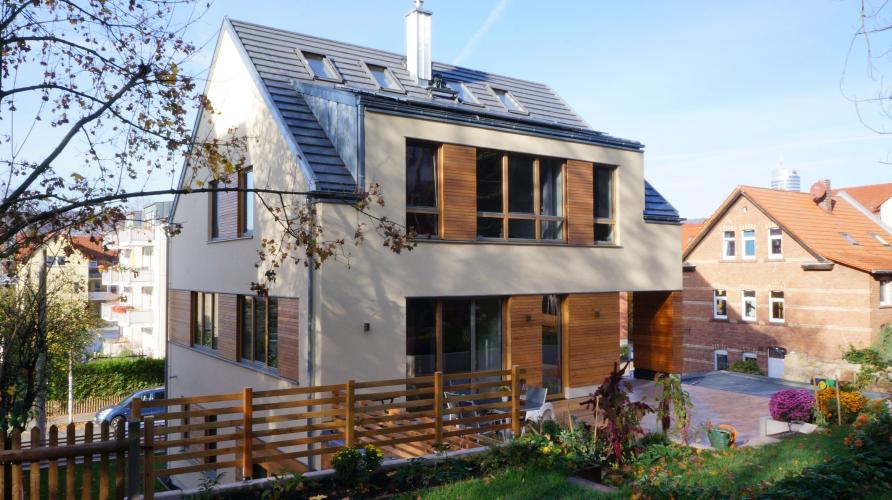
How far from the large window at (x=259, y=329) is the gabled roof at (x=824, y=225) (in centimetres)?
2448

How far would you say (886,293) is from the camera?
1084 inches

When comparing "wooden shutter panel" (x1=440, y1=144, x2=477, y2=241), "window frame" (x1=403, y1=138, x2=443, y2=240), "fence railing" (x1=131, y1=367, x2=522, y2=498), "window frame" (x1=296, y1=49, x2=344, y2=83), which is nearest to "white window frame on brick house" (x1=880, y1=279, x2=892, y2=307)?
"wooden shutter panel" (x1=440, y1=144, x2=477, y2=241)

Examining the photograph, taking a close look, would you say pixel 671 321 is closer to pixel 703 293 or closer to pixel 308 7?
pixel 308 7

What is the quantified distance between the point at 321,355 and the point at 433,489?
3392 millimetres

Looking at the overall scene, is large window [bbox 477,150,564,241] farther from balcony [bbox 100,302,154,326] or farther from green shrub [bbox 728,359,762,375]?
balcony [bbox 100,302,154,326]

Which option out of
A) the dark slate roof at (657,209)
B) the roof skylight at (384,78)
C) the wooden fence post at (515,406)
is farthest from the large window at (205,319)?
the dark slate roof at (657,209)

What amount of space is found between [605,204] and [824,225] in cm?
2110

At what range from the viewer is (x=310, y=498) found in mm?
6918

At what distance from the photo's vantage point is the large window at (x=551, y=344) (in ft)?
41.9

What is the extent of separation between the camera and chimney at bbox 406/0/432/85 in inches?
639

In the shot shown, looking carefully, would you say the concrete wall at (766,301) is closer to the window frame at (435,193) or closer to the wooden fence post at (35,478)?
the window frame at (435,193)

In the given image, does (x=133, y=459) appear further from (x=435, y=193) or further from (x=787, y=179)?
(x=787, y=179)

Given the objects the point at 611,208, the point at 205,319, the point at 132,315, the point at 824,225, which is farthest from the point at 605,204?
the point at 132,315

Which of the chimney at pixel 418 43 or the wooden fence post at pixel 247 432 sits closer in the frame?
the wooden fence post at pixel 247 432
